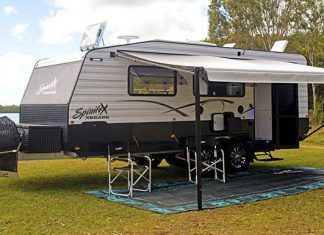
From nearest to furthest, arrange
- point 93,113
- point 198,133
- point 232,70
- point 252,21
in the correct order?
1. point 198,133
2. point 232,70
3. point 93,113
4. point 252,21

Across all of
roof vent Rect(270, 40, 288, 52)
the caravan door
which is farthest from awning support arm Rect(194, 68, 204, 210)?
roof vent Rect(270, 40, 288, 52)

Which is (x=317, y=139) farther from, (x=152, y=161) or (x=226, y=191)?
(x=226, y=191)

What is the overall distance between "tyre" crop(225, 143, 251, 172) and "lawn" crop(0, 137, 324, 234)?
7.59ft

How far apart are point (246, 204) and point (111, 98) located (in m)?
3.00

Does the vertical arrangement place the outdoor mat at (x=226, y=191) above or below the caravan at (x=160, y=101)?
below

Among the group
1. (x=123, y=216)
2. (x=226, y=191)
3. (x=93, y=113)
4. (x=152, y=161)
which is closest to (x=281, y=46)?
(x=152, y=161)

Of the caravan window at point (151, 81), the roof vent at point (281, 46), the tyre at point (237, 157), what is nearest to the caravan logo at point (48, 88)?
the caravan window at point (151, 81)

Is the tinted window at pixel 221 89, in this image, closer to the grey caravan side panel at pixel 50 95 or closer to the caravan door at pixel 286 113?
the caravan door at pixel 286 113

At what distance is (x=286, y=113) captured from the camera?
424 inches

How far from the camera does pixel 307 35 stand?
24.6 m

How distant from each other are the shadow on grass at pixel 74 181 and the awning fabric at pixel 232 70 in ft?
7.84

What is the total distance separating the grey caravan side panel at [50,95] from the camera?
27.1 feet

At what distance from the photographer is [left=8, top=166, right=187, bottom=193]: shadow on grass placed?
28.2 ft

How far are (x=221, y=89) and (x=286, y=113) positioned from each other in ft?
5.98
